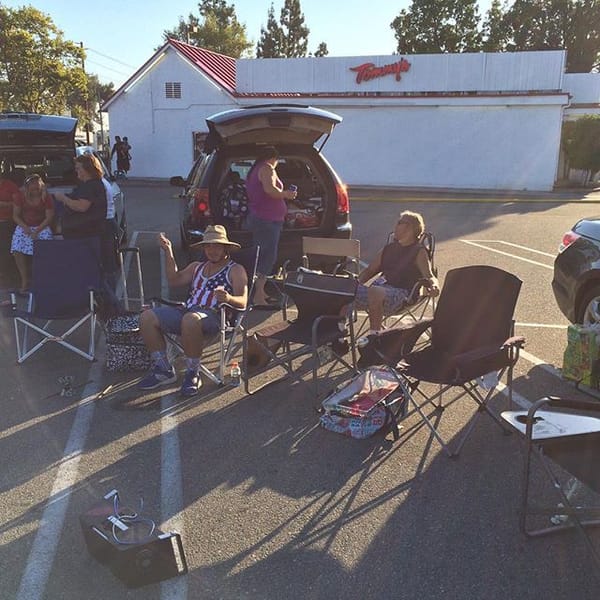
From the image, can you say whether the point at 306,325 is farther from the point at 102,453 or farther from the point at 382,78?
the point at 382,78

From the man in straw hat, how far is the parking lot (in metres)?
0.20

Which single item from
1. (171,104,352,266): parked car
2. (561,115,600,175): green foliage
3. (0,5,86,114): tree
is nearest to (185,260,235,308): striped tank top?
(171,104,352,266): parked car

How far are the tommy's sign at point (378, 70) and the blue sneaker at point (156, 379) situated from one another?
1973cm

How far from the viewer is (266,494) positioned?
3256mm

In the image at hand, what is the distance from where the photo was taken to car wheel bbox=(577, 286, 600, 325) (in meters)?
4.87

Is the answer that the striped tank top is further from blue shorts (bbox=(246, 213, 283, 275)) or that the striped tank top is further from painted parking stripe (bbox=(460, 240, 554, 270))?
painted parking stripe (bbox=(460, 240, 554, 270))

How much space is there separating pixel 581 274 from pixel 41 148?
6950 mm

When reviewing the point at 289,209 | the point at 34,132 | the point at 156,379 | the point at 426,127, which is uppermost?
the point at 426,127

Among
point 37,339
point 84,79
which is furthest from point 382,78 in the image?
point 37,339

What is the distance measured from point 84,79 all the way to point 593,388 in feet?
99.4

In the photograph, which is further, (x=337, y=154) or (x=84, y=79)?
(x=84, y=79)

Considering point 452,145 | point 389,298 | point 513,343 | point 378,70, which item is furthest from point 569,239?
point 378,70

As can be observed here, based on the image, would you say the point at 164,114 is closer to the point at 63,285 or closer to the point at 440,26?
the point at 63,285

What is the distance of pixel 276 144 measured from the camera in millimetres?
6969
